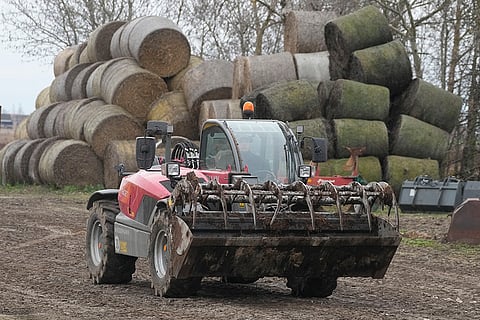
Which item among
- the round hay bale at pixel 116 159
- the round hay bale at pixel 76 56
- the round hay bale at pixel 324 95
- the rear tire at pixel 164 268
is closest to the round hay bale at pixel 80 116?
the round hay bale at pixel 116 159

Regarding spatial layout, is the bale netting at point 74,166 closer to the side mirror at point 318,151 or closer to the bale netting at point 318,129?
the bale netting at point 318,129

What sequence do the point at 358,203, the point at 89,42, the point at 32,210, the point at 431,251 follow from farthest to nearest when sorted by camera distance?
the point at 89,42 → the point at 32,210 → the point at 431,251 → the point at 358,203

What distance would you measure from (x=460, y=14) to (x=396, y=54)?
255 inches

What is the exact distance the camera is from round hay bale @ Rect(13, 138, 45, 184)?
25.6m

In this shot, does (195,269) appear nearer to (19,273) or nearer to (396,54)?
(19,273)

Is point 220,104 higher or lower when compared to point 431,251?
higher

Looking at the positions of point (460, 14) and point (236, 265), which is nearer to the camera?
point (236, 265)

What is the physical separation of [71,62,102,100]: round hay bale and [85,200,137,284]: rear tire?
1508cm

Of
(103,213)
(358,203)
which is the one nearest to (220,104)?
(103,213)

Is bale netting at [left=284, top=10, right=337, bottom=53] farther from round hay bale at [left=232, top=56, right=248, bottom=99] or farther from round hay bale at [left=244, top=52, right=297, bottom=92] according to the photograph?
round hay bale at [left=232, top=56, right=248, bottom=99]

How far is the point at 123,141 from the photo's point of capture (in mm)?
22953

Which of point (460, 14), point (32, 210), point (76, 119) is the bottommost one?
point (32, 210)

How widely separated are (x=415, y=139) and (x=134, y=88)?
264 inches

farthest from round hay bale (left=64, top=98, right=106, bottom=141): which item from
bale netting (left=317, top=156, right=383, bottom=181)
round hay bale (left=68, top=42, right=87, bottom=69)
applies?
bale netting (left=317, top=156, right=383, bottom=181)
